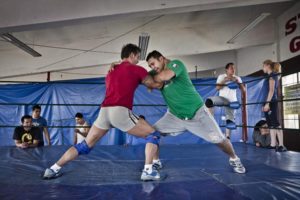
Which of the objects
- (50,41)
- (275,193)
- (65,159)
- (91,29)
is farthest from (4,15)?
(275,193)

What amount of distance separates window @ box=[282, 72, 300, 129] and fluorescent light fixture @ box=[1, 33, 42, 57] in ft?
21.7

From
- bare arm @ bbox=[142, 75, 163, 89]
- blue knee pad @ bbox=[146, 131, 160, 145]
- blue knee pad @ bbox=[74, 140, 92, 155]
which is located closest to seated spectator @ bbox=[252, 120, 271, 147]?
blue knee pad @ bbox=[146, 131, 160, 145]

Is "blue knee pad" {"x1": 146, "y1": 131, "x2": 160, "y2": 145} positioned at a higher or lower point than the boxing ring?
higher

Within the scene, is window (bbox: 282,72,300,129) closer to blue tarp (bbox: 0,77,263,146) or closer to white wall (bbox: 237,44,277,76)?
white wall (bbox: 237,44,277,76)

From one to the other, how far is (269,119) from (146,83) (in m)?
2.21

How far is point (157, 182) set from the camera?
1733 mm

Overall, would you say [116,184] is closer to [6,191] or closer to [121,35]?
[6,191]

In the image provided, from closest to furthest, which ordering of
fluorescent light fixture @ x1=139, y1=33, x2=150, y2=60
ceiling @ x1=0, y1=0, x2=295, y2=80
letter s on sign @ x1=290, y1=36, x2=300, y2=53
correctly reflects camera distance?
letter s on sign @ x1=290, y1=36, x2=300, y2=53 < ceiling @ x1=0, y1=0, x2=295, y2=80 < fluorescent light fixture @ x1=139, y1=33, x2=150, y2=60

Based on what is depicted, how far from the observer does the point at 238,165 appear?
2.02m

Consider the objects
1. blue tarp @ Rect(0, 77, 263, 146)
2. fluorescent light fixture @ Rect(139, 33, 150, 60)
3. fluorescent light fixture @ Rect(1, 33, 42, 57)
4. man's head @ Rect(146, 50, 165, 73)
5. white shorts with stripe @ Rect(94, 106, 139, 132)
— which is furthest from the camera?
fluorescent light fixture @ Rect(139, 33, 150, 60)

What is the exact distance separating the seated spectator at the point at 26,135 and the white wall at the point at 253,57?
19.9ft

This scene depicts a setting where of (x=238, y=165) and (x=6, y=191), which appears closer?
(x=6, y=191)

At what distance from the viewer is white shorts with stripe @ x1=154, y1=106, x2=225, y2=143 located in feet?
6.40

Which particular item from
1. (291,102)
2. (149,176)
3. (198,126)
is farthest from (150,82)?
(291,102)
